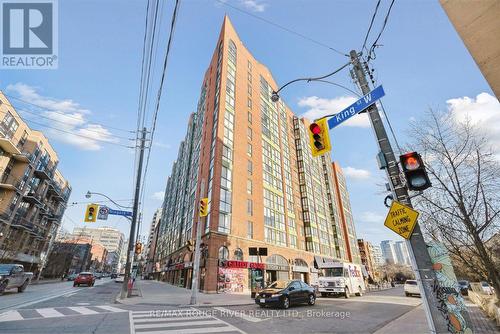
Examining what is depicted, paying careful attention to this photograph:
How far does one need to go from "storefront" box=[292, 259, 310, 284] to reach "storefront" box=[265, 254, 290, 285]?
230 cm

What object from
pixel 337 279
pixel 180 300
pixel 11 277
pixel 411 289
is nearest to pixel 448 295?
pixel 180 300

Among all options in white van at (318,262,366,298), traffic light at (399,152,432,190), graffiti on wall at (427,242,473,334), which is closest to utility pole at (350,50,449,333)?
graffiti on wall at (427,242,473,334)

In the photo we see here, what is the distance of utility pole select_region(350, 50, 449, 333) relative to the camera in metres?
4.38

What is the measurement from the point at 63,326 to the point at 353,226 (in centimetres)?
7941

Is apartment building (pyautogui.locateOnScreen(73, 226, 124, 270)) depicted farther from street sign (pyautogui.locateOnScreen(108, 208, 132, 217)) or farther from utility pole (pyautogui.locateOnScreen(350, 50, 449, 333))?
utility pole (pyautogui.locateOnScreen(350, 50, 449, 333))

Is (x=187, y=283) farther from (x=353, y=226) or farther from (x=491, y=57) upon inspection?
(x=353, y=226)

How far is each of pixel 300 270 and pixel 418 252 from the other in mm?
37379

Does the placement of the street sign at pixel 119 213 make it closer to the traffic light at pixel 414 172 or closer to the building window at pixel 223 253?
the building window at pixel 223 253

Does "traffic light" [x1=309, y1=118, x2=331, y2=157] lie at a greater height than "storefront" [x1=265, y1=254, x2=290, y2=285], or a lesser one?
greater

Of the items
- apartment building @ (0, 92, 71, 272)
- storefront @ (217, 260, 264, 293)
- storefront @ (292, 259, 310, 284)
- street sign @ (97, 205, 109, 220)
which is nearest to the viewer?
street sign @ (97, 205, 109, 220)

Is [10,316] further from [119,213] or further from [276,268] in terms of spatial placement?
[276,268]

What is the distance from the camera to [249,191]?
34.8 metres

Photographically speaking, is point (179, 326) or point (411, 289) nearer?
point (179, 326)

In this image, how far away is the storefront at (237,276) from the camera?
87.9 ft
